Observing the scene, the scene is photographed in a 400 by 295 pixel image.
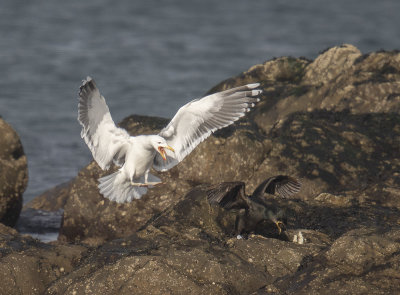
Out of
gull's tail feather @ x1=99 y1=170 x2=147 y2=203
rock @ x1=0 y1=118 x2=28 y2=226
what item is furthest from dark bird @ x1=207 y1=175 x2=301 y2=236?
rock @ x1=0 y1=118 x2=28 y2=226

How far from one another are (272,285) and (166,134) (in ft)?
13.5

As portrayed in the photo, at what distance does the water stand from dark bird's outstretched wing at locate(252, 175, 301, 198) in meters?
8.10

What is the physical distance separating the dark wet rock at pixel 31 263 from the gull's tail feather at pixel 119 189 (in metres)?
2.07

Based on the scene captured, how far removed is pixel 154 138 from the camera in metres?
10.8

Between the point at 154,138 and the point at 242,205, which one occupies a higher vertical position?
the point at 154,138

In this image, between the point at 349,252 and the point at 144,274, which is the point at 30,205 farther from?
the point at 349,252

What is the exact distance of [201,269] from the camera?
766 centimetres

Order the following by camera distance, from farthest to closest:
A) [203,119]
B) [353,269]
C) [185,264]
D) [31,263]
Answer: [203,119]
[31,263]
[185,264]
[353,269]

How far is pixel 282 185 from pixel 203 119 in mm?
1725

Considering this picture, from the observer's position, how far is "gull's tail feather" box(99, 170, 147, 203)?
10.9 metres

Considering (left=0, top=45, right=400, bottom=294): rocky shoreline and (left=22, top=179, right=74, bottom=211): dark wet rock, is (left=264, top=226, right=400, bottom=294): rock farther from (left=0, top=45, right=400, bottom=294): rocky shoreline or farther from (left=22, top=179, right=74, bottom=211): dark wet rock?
(left=22, top=179, right=74, bottom=211): dark wet rock

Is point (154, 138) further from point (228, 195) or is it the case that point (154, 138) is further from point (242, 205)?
point (242, 205)

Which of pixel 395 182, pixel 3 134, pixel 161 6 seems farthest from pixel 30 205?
pixel 161 6

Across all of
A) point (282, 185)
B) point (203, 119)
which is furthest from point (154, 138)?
point (282, 185)
